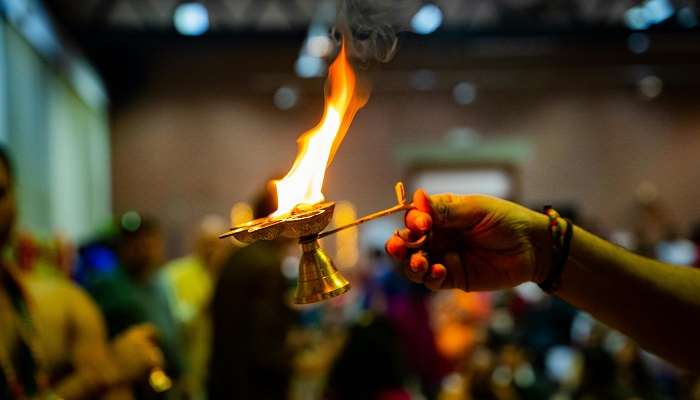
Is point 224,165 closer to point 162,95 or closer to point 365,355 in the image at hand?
point 162,95

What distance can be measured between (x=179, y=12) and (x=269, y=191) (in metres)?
6.73

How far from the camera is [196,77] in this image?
13.4 m

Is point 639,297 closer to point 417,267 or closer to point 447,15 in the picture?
point 417,267

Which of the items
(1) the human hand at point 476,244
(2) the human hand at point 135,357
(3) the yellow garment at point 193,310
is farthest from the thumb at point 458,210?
(3) the yellow garment at point 193,310

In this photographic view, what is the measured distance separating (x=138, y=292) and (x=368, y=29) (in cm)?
246

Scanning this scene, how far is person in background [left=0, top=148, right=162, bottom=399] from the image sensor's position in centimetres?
206

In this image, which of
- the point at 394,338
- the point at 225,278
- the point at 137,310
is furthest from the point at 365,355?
the point at 137,310

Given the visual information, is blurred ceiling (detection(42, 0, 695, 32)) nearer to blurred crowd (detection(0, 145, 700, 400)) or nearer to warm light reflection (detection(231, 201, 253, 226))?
warm light reflection (detection(231, 201, 253, 226))

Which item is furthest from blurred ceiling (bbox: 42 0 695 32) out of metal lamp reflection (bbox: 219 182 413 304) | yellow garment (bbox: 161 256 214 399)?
metal lamp reflection (bbox: 219 182 413 304)

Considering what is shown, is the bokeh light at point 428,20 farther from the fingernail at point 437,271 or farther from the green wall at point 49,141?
the fingernail at point 437,271

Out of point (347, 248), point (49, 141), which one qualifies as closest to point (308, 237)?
point (49, 141)

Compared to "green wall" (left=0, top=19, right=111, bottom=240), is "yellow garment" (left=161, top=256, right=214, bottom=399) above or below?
below

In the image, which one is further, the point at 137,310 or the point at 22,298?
the point at 137,310

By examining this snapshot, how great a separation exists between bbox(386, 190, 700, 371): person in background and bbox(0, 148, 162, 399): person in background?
96 centimetres
